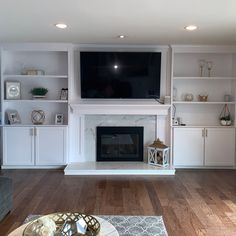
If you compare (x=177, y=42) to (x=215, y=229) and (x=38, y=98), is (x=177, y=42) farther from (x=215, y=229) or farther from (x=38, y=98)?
(x=215, y=229)

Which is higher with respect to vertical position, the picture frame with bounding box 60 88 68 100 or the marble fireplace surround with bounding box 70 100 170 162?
the picture frame with bounding box 60 88 68 100

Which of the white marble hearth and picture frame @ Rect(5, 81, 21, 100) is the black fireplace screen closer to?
the white marble hearth

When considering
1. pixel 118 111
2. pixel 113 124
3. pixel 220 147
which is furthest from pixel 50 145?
pixel 220 147

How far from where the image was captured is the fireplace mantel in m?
5.37

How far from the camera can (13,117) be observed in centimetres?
555

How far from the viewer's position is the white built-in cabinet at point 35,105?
544 centimetres

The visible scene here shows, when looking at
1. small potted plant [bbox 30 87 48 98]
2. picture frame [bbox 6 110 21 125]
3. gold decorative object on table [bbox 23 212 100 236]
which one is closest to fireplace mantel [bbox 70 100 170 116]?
small potted plant [bbox 30 87 48 98]

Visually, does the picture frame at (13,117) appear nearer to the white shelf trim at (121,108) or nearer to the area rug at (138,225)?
the white shelf trim at (121,108)

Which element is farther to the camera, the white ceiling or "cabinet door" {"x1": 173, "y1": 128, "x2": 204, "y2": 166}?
"cabinet door" {"x1": 173, "y1": 128, "x2": 204, "y2": 166}

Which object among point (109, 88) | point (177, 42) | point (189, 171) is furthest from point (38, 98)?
point (189, 171)

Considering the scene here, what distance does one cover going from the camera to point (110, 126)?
18.6 ft

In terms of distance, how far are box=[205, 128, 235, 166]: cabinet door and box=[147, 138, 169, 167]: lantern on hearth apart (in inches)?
31.7

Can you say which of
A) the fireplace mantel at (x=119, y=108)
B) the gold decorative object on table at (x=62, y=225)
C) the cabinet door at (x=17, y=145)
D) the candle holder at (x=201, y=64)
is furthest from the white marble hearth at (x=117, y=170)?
the gold decorative object on table at (x=62, y=225)

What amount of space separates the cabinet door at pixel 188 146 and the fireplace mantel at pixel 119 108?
0.52 m
